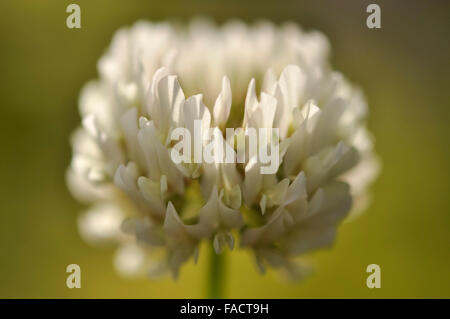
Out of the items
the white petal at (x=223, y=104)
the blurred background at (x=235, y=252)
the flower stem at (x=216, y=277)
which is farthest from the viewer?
the blurred background at (x=235, y=252)

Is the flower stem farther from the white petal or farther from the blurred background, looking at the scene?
the blurred background

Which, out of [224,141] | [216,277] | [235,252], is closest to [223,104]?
[224,141]

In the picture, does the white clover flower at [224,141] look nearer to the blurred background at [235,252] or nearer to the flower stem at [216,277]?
the flower stem at [216,277]

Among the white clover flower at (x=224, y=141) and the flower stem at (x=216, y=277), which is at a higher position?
the white clover flower at (x=224, y=141)

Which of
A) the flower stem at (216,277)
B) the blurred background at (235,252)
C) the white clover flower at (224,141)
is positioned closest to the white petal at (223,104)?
the white clover flower at (224,141)
